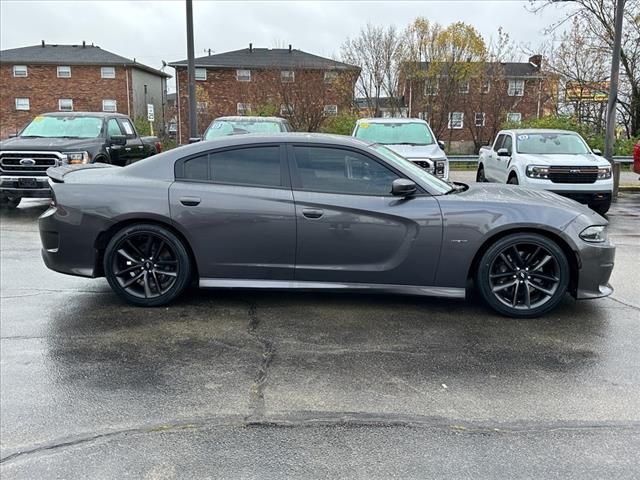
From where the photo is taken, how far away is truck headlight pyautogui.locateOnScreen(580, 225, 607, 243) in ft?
16.1

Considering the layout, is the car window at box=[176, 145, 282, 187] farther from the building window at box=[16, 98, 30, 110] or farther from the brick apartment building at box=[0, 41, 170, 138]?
the building window at box=[16, 98, 30, 110]

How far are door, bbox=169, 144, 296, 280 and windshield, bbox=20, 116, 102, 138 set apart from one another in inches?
286

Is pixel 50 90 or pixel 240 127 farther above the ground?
pixel 50 90

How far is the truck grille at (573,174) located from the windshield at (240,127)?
18.9 feet

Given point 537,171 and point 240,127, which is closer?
point 537,171

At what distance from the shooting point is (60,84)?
45.2 metres

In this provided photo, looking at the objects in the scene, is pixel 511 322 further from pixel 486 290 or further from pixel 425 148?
pixel 425 148

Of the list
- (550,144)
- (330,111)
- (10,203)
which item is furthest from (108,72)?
(550,144)

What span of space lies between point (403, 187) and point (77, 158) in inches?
296

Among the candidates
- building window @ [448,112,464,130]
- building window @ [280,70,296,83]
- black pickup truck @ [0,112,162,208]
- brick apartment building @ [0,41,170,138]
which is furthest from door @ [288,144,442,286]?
brick apartment building @ [0,41,170,138]

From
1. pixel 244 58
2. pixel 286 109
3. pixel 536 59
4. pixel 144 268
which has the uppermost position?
pixel 244 58

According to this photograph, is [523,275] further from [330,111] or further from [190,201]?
[330,111]

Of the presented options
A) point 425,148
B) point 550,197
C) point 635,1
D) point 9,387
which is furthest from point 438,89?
point 9,387

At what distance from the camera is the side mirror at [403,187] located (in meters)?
4.84
